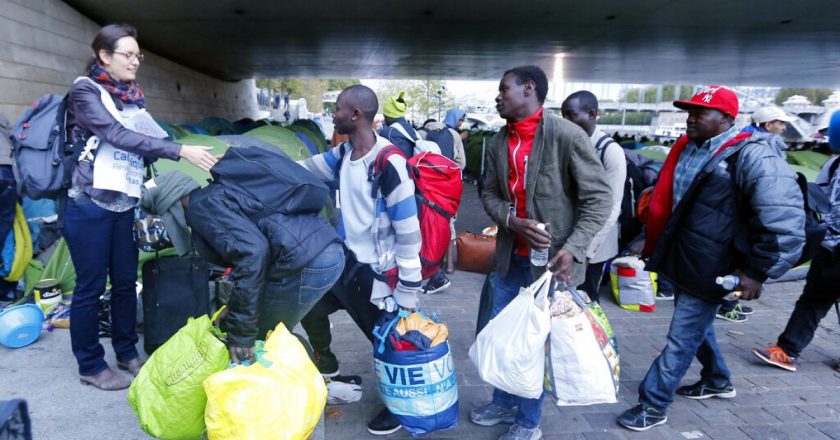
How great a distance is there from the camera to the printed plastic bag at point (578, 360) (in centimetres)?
232

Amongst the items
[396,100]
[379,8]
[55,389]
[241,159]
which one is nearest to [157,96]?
[379,8]

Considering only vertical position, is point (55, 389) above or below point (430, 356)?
below

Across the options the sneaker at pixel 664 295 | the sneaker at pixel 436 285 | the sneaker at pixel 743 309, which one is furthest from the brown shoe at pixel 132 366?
the sneaker at pixel 743 309

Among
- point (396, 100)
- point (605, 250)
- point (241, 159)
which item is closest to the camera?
point (241, 159)

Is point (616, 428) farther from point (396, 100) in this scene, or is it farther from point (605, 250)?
point (396, 100)

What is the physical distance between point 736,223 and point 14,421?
9.95 ft

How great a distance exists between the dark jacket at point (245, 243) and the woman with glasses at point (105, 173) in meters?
0.47

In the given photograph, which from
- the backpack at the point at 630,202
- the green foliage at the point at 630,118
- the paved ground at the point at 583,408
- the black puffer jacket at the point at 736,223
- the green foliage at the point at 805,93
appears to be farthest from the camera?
the green foliage at the point at 805,93

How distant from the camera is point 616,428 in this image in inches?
117

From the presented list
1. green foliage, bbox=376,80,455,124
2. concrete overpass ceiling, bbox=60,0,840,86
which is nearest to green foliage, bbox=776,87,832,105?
green foliage, bbox=376,80,455,124

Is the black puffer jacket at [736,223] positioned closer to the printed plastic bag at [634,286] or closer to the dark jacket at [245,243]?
the dark jacket at [245,243]

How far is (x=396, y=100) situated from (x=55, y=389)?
3.57 metres

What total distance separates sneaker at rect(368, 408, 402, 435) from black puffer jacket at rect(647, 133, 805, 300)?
174 centimetres

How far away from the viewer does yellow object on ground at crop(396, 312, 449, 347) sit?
99.5 inches
